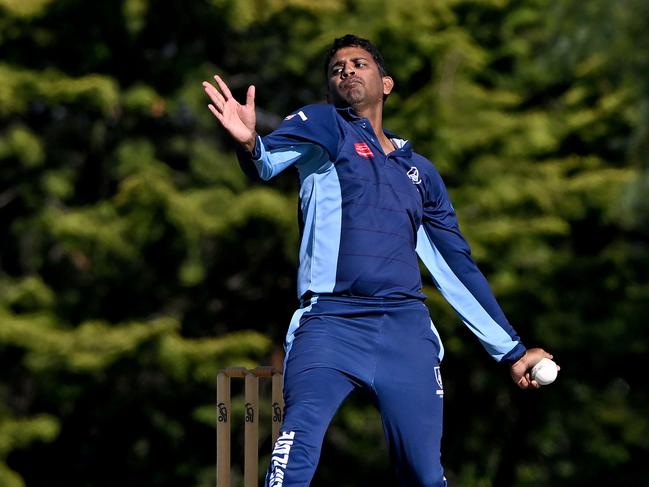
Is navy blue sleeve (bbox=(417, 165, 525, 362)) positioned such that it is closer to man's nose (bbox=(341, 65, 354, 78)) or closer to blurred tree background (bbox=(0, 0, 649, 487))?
man's nose (bbox=(341, 65, 354, 78))

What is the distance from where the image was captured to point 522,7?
596 inches

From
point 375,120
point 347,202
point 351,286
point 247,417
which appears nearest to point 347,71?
point 375,120

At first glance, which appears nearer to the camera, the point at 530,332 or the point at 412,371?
the point at 412,371

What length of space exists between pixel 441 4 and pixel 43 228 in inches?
176

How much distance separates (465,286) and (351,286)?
0.58 m

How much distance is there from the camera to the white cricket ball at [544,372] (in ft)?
13.8

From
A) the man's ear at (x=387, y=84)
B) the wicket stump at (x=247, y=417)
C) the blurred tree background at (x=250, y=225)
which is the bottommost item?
the wicket stump at (x=247, y=417)

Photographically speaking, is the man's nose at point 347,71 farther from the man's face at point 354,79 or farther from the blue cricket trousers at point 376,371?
the blue cricket trousers at point 376,371

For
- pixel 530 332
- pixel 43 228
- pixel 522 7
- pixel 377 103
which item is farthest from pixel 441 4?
pixel 377 103

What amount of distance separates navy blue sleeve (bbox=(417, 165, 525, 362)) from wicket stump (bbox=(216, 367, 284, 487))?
67cm

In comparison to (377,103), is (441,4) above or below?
above

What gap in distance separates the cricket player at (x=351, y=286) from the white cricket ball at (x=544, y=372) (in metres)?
0.32

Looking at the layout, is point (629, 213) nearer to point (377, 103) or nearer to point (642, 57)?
point (642, 57)

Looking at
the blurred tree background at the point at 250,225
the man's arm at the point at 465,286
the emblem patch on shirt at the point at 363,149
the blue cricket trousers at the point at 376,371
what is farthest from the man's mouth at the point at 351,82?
the blurred tree background at the point at 250,225
